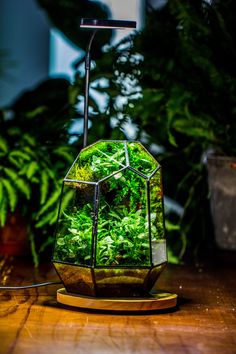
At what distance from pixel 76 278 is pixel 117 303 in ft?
0.37

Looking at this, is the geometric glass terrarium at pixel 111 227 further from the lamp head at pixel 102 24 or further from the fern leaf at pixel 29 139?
the fern leaf at pixel 29 139

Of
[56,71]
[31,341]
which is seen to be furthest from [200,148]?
[31,341]

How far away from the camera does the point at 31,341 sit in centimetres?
119

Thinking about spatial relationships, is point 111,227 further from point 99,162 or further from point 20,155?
point 20,155

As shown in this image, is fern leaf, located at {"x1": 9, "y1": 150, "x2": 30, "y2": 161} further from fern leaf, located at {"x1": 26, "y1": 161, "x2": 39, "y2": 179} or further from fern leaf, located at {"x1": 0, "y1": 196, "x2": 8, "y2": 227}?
fern leaf, located at {"x1": 0, "y1": 196, "x2": 8, "y2": 227}

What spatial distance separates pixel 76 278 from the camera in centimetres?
147

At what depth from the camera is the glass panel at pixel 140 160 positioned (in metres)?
1.48

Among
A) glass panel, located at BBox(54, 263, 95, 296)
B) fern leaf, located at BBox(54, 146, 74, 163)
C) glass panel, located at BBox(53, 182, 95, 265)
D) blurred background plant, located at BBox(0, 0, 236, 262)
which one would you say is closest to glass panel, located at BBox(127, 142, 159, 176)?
glass panel, located at BBox(53, 182, 95, 265)

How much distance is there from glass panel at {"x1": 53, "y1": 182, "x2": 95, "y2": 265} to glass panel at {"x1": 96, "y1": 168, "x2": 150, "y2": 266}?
0.03 metres

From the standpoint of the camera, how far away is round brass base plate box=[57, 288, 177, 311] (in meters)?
1.42

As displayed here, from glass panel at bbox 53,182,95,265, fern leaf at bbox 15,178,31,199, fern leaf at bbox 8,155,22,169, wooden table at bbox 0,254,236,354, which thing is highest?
fern leaf at bbox 8,155,22,169

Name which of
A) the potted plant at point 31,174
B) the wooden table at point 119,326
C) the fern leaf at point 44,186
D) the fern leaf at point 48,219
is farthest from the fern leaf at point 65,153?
the wooden table at point 119,326

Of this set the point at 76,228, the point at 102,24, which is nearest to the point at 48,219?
the point at 76,228

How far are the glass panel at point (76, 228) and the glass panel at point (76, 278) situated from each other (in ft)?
0.05
